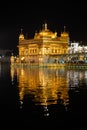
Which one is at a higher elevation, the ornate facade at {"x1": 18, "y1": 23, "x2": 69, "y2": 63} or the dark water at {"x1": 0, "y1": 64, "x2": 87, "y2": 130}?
the ornate facade at {"x1": 18, "y1": 23, "x2": 69, "y2": 63}

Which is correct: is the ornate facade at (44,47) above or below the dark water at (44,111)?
above

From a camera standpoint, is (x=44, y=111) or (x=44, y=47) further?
(x=44, y=47)

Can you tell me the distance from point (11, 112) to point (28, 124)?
1.89 m

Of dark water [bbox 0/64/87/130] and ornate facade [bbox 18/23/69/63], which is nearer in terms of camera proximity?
dark water [bbox 0/64/87/130]

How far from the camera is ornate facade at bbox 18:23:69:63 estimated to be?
2876 inches

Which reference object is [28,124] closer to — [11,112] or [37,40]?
[11,112]

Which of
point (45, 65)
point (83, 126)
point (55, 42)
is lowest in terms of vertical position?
point (83, 126)

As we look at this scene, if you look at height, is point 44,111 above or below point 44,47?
below

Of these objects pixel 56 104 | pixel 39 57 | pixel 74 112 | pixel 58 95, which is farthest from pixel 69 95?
pixel 39 57

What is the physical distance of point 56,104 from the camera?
14.9 m

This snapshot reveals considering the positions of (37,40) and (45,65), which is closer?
(45,65)

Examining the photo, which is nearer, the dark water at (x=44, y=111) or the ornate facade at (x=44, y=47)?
the dark water at (x=44, y=111)

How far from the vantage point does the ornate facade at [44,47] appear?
7306 cm

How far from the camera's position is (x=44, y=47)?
7475cm
